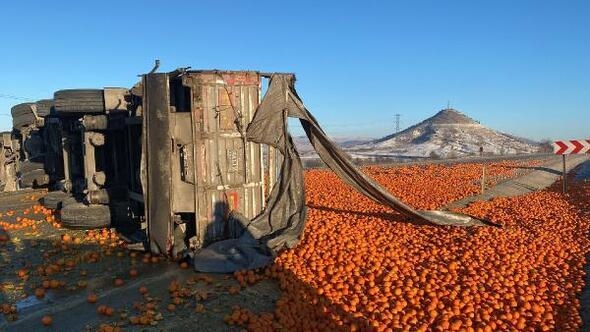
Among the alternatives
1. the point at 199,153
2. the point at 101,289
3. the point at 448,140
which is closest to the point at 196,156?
the point at 199,153

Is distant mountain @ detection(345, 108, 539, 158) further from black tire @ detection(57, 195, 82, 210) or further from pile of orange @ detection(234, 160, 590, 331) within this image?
pile of orange @ detection(234, 160, 590, 331)

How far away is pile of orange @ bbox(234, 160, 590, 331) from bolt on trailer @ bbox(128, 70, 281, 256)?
171 centimetres

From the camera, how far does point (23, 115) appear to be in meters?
17.1

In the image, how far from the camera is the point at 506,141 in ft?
273

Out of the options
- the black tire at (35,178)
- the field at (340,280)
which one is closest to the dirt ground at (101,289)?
the field at (340,280)

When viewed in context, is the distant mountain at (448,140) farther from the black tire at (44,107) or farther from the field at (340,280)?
the field at (340,280)

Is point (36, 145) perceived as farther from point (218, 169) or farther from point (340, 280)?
point (340, 280)

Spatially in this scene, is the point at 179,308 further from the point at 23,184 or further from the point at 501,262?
the point at 23,184

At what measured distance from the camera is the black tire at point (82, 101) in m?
10.7

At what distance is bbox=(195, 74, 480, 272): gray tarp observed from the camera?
7789mm

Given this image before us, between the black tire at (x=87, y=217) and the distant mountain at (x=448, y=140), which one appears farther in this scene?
the distant mountain at (x=448, y=140)

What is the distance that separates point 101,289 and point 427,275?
208 inches

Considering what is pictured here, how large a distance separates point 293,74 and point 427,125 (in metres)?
99.4

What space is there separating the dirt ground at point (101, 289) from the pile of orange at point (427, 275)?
0.41 metres
